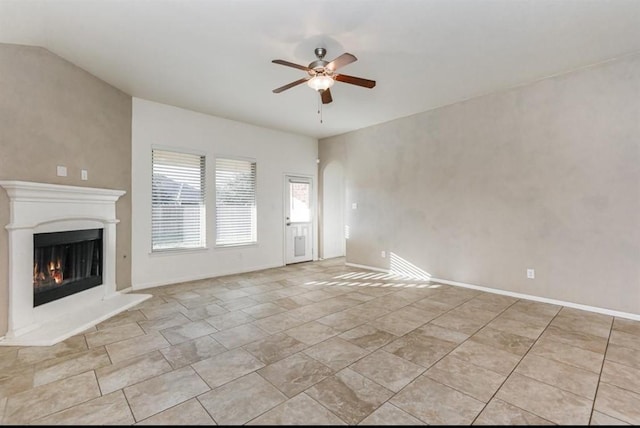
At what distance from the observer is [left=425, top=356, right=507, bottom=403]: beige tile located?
6.86 feet

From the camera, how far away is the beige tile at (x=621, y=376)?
2154 mm

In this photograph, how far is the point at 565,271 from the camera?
3.88m

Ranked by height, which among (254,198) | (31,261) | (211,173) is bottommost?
(31,261)

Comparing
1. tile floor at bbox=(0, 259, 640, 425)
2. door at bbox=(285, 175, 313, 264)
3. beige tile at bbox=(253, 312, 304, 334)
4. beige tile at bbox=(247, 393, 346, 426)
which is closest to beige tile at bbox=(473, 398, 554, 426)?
tile floor at bbox=(0, 259, 640, 425)

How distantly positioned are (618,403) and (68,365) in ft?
13.2

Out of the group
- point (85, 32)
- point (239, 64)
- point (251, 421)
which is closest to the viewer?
point (251, 421)

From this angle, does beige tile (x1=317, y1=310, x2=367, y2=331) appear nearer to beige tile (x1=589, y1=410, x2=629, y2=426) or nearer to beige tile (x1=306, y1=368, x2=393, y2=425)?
beige tile (x1=306, y1=368, x2=393, y2=425)

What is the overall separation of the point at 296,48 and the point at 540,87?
10.8 feet

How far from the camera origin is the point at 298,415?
1.85 metres

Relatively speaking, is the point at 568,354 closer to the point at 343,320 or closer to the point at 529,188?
the point at 343,320

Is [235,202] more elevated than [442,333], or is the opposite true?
[235,202]

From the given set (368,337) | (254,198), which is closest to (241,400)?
(368,337)

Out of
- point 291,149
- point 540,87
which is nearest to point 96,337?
point 291,149

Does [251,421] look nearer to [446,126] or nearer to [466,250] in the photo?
[466,250]
